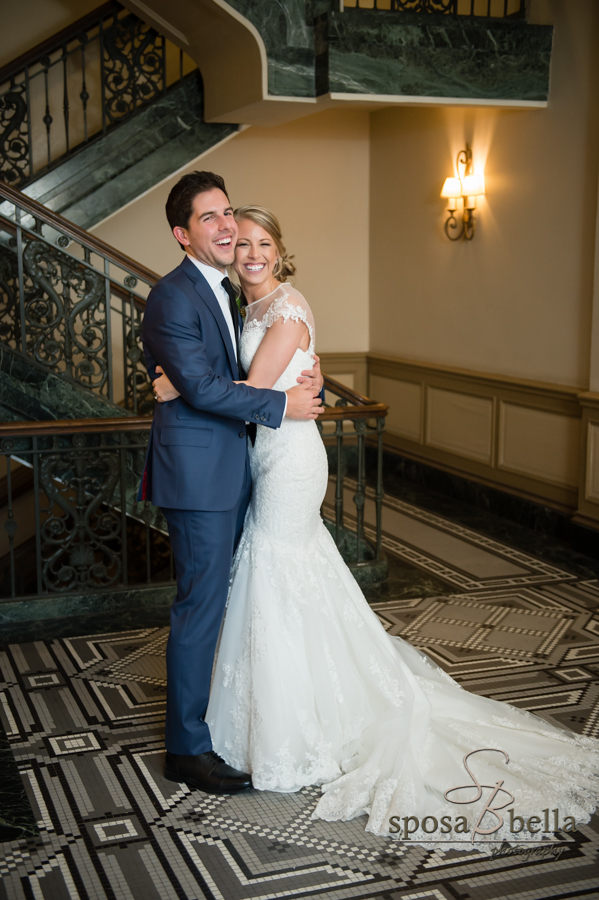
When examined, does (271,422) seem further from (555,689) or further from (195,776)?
(555,689)

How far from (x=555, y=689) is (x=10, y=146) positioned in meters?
6.10

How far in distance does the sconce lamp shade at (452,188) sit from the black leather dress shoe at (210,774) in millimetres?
5675

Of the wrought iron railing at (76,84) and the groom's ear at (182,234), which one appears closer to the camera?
the groom's ear at (182,234)

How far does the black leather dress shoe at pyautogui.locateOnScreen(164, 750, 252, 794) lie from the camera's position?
3.12m

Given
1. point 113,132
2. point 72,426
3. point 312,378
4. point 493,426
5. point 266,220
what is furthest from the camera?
point 493,426

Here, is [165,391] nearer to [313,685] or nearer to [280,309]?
[280,309]

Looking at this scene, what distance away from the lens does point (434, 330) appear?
8281 mm

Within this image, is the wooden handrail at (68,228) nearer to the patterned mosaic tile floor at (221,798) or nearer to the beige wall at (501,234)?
the patterned mosaic tile floor at (221,798)

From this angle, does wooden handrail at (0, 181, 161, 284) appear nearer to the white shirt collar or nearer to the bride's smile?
Result: the bride's smile

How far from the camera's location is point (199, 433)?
3000 mm

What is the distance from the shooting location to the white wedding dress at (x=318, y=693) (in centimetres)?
302

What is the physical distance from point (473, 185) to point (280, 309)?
4.79 m

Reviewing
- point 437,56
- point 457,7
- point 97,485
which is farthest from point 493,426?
point 97,485
